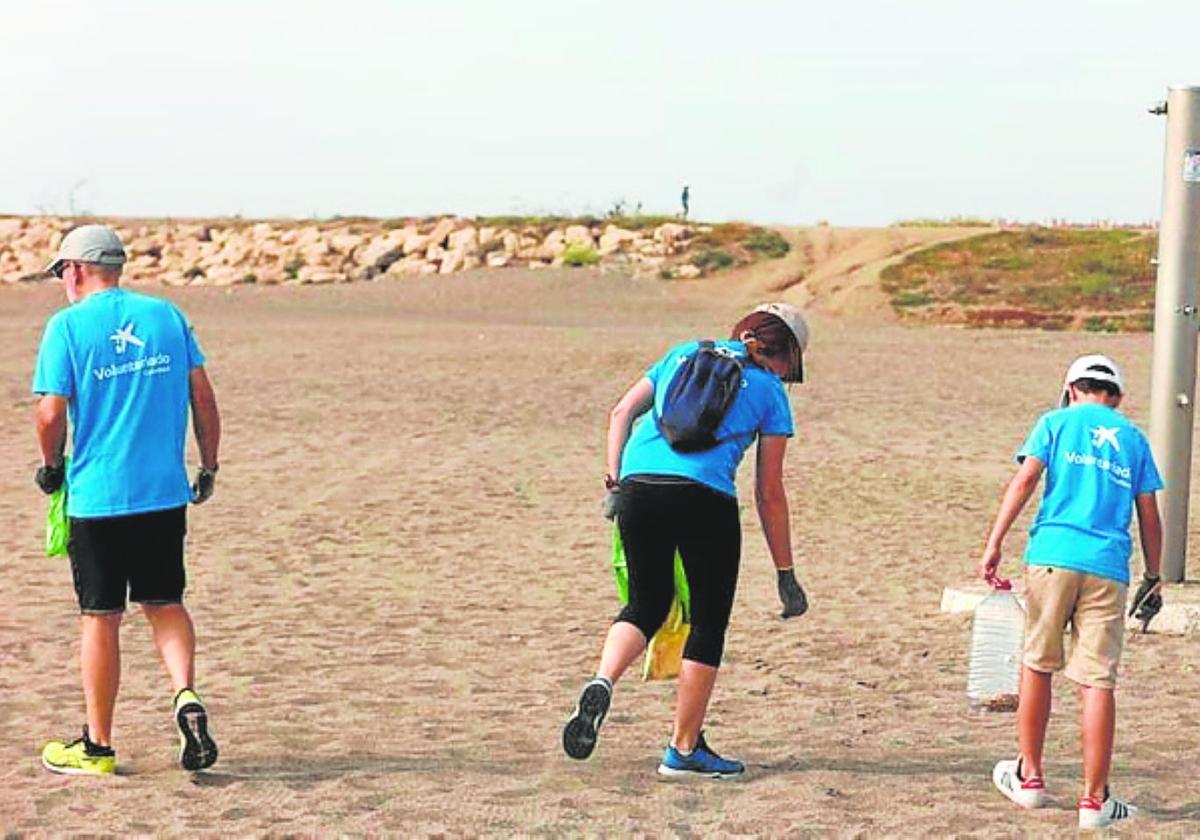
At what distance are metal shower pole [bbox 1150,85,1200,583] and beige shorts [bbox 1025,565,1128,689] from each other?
3.64 metres

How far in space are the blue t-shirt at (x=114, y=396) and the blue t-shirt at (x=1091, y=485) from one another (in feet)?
9.16

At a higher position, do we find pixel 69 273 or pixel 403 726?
pixel 69 273

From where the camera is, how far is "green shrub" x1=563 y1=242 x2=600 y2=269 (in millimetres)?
46656

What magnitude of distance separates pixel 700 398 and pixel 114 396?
6.22 feet

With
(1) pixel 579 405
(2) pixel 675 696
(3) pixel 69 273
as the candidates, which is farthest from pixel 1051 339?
(3) pixel 69 273

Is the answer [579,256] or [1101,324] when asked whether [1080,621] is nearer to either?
[1101,324]

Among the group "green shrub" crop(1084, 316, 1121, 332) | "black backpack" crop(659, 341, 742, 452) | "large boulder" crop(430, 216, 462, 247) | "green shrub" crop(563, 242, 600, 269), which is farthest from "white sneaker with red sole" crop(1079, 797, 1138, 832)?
Answer: "large boulder" crop(430, 216, 462, 247)

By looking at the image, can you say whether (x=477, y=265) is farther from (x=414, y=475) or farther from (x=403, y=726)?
(x=403, y=726)

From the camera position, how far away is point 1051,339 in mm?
31469

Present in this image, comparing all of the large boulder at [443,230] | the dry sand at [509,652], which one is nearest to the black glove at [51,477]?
the dry sand at [509,652]

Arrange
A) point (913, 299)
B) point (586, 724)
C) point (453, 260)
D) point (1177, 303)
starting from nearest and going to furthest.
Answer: point (586, 724) → point (1177, 303) → point (913, 299) → point (453, 260)

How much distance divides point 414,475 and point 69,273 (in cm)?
871

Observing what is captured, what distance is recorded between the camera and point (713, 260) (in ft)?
149

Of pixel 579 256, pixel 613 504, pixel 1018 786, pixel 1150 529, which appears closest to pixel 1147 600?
pixel 1150 529
